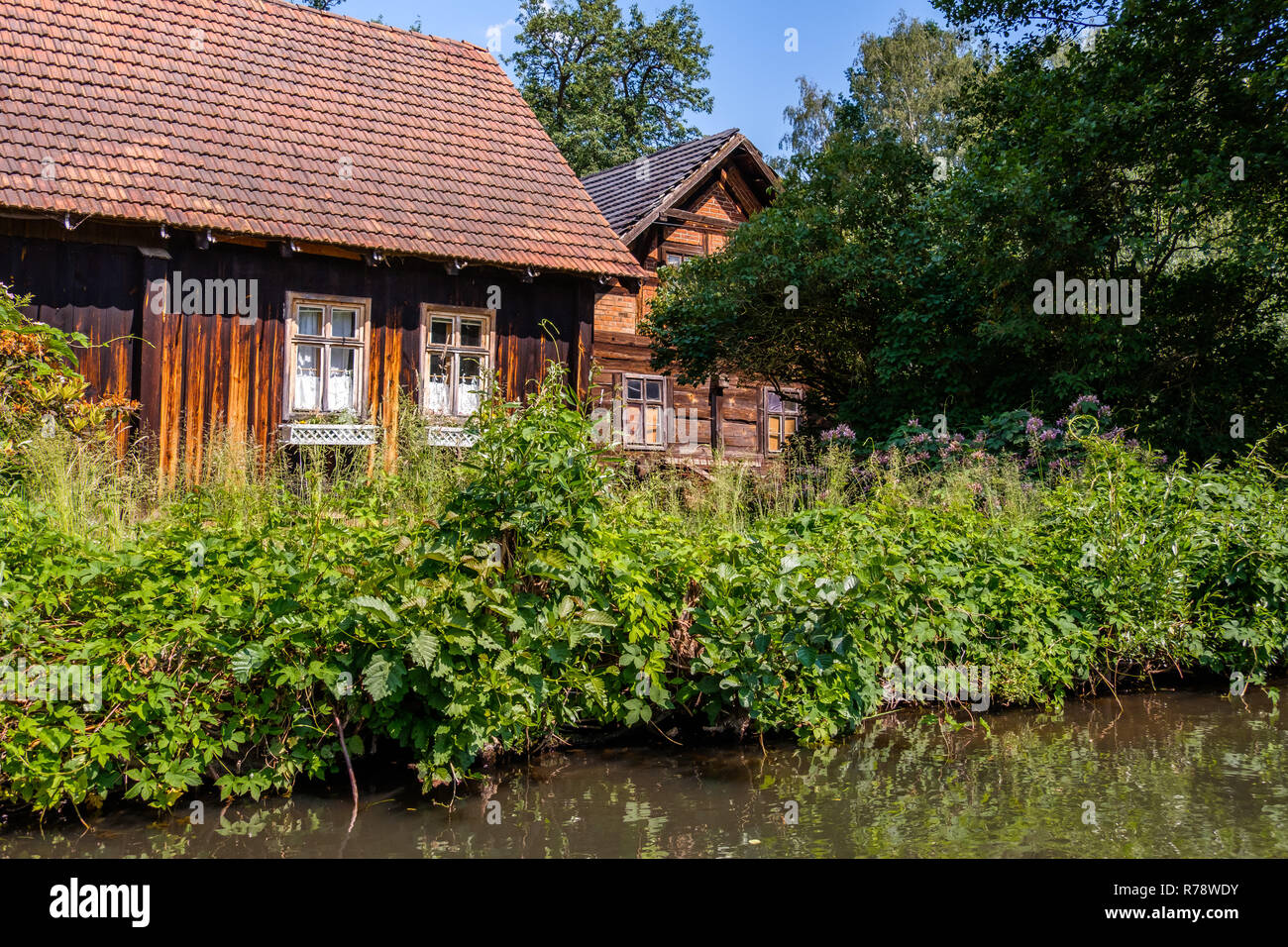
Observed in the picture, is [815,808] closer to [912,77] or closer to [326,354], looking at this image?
[326,354]

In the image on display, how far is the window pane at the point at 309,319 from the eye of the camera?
12.7 m

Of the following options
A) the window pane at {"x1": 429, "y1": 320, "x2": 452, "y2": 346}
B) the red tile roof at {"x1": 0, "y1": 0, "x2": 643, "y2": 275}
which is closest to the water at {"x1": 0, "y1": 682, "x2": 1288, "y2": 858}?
the red tile roof at {"x1": 0, "y1": 0, "x2": 643, "y2": 275}

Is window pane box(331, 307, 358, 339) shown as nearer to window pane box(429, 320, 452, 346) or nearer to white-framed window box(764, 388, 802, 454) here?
window pane box(429, 320, 452, 346)

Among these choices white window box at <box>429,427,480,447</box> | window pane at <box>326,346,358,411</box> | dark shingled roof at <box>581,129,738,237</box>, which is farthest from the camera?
dark shingled roof at <box>581,129,738,237</box>

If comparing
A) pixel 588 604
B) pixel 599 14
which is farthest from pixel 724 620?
pixel 599 14

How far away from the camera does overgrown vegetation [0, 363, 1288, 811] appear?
15.0ft

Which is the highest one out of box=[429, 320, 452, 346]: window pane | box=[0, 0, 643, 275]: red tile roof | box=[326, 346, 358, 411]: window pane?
box=[0, 0, 643, 275]: red tile roof

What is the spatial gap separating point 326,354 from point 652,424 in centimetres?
972

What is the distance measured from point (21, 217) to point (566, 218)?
6.58 meters

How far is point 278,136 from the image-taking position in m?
13.4

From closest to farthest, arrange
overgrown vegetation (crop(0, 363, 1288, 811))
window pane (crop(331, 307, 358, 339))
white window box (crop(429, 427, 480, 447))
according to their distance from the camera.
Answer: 1. overgrown vegetation (crop(0, 363, 1288, 811))
2. white window box (crop(429, 427, 480, 447))
3. window pane (crop(331, 307, 358, 339))

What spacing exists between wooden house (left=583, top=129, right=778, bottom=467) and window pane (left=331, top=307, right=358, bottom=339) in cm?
741

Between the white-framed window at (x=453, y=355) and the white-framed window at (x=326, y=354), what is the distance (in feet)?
2.68

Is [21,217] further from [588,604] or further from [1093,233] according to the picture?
[1093,233]
